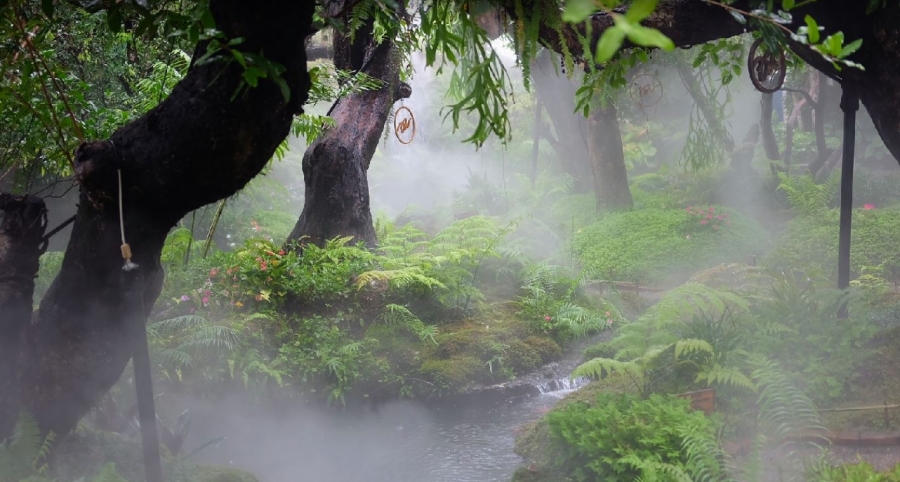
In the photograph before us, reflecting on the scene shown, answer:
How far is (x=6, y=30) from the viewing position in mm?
2795

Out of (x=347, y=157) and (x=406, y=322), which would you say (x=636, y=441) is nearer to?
(x=406, y=322)

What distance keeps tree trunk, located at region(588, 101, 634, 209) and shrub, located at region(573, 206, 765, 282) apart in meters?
0.81

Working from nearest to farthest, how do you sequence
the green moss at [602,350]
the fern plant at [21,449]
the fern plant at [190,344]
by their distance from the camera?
1. the fern plant at [21,449]
2. the green moss at [602,350]
3. the fern plant at [190,344]

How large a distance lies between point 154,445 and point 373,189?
64.2 feet

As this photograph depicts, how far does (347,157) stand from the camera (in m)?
7.83

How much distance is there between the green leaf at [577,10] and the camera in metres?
0.88

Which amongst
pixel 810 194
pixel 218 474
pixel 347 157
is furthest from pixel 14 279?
pixel 810 194

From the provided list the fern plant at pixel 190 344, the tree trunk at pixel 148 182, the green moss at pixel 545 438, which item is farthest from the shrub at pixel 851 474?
the fern plant at pixel 190 344

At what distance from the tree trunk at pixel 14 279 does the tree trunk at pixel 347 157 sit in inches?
189

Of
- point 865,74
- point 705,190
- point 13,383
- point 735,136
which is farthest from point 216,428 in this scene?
point 735,136

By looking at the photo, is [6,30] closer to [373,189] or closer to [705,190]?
[705,190]

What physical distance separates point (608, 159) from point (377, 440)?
8.35 m

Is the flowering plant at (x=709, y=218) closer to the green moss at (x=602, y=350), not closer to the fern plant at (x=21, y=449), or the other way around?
the green moss at (x=602, y=350)

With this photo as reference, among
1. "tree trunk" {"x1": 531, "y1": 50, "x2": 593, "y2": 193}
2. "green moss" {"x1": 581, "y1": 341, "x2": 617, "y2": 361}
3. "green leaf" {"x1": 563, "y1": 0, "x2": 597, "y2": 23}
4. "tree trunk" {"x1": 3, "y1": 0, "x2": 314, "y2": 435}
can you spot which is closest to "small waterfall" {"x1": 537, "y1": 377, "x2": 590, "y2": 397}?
"green moss" {"x1": 581, "y1": 341, "x2": 617, "y2": 361}
